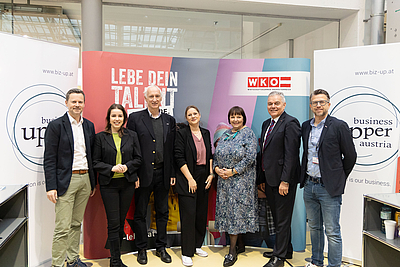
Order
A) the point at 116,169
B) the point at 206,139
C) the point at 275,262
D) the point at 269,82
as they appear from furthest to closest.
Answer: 1. the point at 269,82
2. the point at 206,139
3. the point at 275,262
4. the point at 116,169

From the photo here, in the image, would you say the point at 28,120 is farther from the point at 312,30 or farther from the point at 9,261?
the point at 312,30

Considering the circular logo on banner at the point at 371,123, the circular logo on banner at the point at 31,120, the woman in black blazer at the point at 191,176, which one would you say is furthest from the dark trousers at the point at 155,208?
the circular logo on banner at the point at 371,123

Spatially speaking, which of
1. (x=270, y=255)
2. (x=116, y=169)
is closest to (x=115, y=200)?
(x=116, y=169)

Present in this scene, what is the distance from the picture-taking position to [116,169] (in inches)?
109

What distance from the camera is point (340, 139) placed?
103 inches

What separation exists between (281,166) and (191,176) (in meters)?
0.99

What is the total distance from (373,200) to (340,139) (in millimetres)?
639

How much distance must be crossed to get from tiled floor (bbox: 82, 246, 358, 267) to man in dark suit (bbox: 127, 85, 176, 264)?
11 centimetres

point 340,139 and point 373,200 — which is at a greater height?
point 340,139

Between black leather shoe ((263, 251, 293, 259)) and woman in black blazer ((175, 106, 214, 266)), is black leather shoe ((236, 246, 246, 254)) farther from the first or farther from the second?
woman in black blazer ((175, 106, 214, 266))

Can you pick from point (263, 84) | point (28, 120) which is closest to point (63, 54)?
point (28, 120)

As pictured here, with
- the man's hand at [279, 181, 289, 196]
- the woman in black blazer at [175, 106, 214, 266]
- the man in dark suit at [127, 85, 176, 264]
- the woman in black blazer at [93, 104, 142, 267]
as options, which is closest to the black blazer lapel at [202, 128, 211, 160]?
the woman in black blazer at [175, 106, 214, 266]

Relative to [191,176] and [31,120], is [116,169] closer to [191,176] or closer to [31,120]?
[191,176]

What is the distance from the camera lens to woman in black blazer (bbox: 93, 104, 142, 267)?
2800mm
